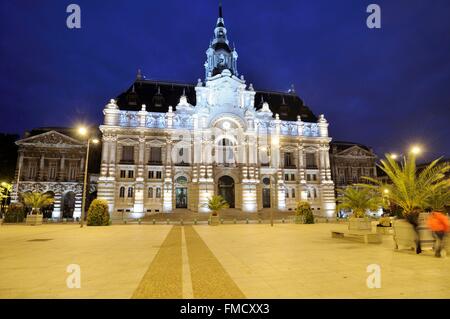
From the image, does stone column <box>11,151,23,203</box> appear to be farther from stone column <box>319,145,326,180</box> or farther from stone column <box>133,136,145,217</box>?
stone column <box>319,145,326,180</box>

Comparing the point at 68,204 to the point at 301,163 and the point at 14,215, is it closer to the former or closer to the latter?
the point at 14,215

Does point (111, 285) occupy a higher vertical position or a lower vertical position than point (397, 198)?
lower

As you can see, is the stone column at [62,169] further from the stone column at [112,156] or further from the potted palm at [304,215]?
the potted palm at [304,215]

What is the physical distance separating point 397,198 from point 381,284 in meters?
6.91

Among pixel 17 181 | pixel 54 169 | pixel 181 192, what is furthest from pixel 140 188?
pixel 17 181

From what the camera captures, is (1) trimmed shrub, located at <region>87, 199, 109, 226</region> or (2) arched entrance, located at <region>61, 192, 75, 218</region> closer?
(1) trimmed shrub, located at <region>87, 199, 109, 226</region>

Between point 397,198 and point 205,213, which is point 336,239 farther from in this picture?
point 205,213

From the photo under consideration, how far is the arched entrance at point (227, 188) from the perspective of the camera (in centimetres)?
4725

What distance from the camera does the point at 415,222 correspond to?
10.4 metres

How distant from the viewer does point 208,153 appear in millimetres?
45938

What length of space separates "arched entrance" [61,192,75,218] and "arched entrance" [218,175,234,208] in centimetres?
2503

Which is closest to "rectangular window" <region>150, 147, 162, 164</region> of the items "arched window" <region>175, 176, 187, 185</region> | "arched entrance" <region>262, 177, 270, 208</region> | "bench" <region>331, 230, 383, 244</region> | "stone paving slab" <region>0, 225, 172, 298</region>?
"arched window" <region>175, 176, 187, 185</region>

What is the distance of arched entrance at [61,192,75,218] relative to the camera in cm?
4631
